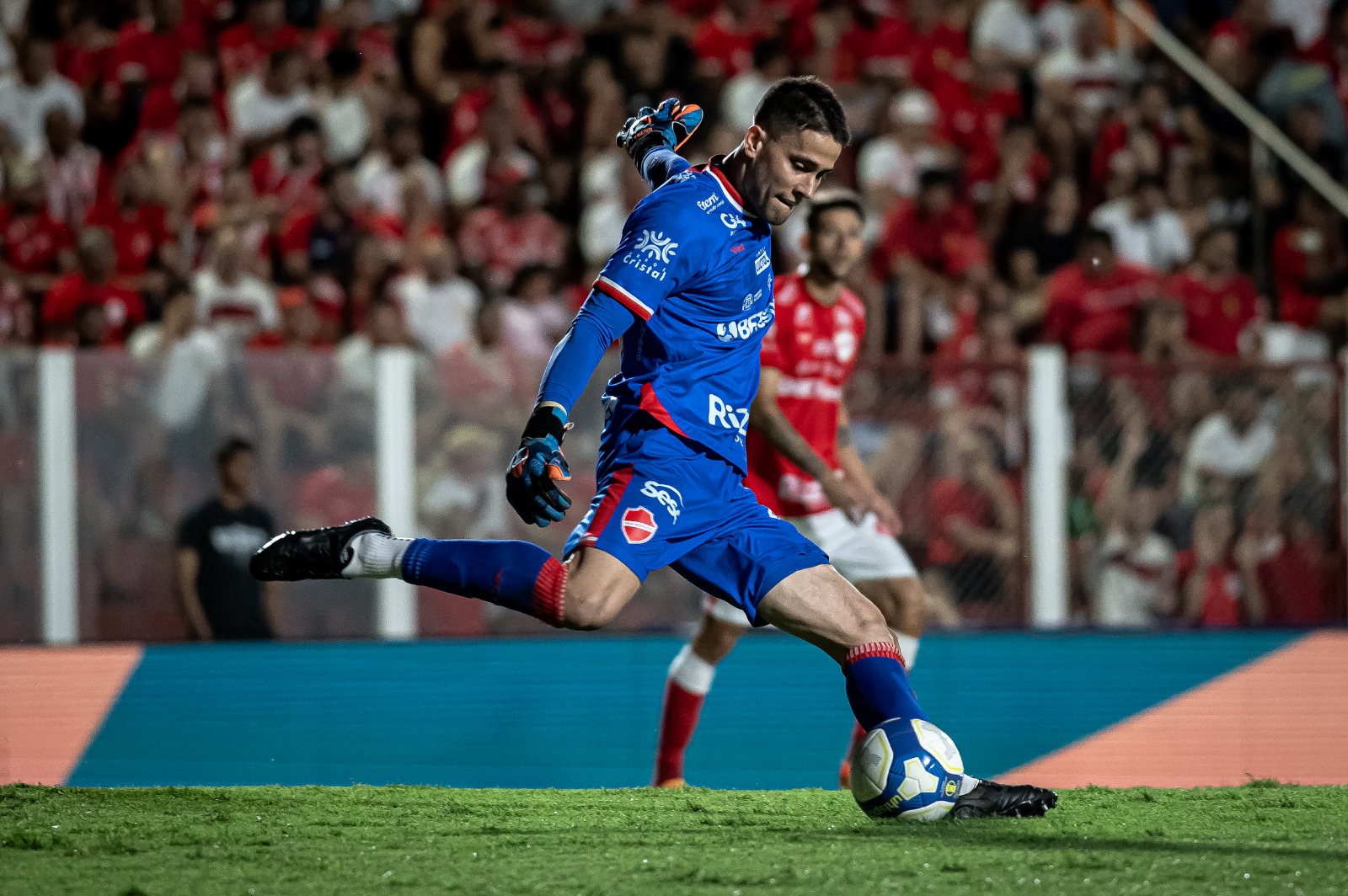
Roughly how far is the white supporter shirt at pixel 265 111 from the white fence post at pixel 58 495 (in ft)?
11.6

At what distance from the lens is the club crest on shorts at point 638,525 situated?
470 centimetres

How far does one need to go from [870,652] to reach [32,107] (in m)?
9.20

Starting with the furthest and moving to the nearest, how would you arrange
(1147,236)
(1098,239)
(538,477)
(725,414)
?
(1147,236), (1098,239), (725,414), (538,477)

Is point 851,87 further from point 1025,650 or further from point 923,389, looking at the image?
point 1025,650

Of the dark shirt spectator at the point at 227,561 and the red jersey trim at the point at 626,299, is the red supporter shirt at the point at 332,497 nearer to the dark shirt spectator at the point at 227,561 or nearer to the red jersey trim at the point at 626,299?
the dark shirt spectator at the point at 227,561

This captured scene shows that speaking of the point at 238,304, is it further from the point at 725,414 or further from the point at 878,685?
the point at 878,685

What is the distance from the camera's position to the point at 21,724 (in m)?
8.18

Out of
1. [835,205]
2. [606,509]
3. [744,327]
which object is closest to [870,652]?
[606,509]

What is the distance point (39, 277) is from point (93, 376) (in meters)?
2.38


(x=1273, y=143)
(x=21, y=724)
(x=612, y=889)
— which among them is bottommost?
(x=21, y=724)

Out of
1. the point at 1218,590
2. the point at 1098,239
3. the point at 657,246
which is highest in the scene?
the point at 1098,239

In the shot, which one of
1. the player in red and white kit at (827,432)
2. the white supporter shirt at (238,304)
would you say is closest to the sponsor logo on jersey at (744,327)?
the player in red and white kit at (827,432)

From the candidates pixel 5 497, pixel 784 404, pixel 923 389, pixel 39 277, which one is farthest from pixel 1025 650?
pixel 39 277

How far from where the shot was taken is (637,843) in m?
4.57
